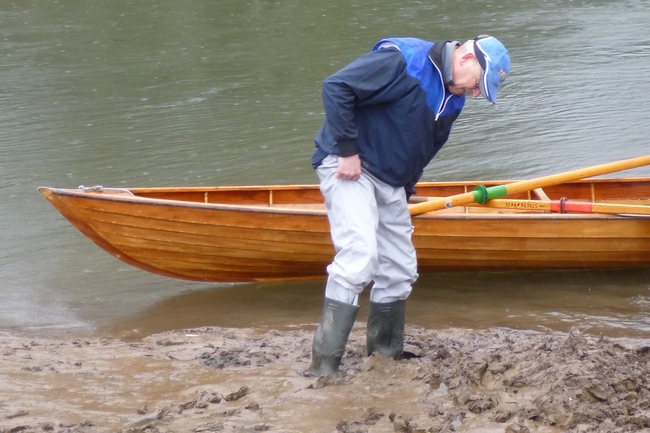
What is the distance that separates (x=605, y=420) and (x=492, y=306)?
2.48 metres

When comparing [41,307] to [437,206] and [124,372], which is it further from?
[437,206]

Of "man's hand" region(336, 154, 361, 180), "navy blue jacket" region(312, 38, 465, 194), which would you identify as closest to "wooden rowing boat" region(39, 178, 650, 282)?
"navy blue jacket" region(312, 38, 465, 194)

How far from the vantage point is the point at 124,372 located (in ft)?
13.8

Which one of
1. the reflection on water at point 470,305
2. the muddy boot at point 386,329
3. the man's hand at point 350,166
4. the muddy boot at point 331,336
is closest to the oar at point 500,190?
the reflection on water at point 470,305

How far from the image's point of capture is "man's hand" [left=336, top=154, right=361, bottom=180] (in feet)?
12.2

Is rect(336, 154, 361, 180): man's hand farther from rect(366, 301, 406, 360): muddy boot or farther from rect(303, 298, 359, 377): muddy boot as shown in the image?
rect(366, 301, 406, 360): muddy boot

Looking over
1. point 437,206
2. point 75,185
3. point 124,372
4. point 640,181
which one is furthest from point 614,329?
point 75,185

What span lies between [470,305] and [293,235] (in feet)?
3.99

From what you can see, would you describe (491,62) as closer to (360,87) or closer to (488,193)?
(360,87)

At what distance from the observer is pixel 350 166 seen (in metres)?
3.73

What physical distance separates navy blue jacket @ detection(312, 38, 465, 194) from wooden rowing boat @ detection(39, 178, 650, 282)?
1728mm

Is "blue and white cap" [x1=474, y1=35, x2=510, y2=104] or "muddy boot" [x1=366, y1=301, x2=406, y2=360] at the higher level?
"blue and white cap" [x1=474, y1=35, x2=510, y2=104]

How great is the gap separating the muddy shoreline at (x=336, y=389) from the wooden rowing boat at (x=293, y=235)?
49.3 inches

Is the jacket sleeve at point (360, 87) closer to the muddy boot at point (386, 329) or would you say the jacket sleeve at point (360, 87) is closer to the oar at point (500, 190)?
the muddy boot at point (386, 329)
